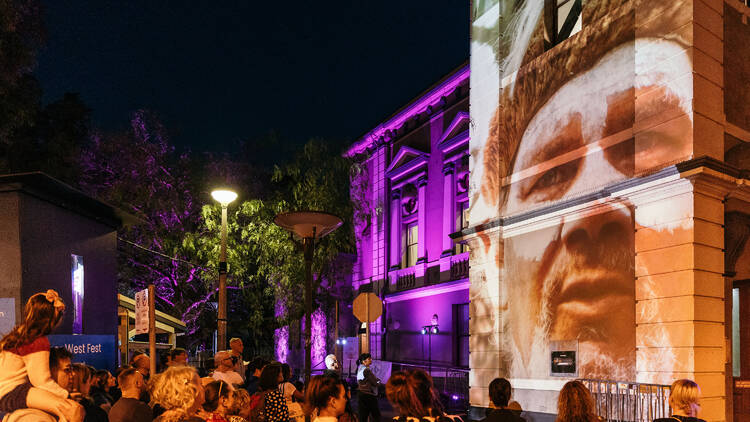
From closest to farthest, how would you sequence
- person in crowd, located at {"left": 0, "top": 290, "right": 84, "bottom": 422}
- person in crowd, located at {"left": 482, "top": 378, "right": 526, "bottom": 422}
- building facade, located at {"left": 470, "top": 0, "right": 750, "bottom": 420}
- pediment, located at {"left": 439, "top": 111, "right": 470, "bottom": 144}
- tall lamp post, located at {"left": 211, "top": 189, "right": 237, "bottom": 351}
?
person in crowd, located at {"left": 0, "top": 290, "right": 84, "bottom": 422} < person in crowd, located at {"left": 482, "top": 378, "right": 526, "bottom": 422} < building facade, located at {"left": 470, "top": 0, "right": 750, "bottom": 420} < tall lamp post, located at {"left": 211, "top": 189, "right": 237, "bottom": 351} < pediment, located at {"left": 439, "top": 111, "right": 470, "bottom": 144}

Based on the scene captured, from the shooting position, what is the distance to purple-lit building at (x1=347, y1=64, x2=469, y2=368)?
25203 millimetres

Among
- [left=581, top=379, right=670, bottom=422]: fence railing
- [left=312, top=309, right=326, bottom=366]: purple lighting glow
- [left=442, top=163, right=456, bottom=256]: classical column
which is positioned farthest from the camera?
[left=312, top=309, right=326, bottom=366]: purple lighting glow

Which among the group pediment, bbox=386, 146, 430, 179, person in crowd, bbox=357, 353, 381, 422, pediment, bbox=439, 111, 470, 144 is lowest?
person in crowd, bbox=357, 353, 381, 422

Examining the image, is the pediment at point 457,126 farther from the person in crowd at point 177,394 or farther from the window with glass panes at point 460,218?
the person in crowd at point 177,394

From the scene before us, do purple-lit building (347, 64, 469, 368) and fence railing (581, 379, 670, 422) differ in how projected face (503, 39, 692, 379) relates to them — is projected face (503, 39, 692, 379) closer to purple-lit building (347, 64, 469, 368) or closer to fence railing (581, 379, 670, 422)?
fence railing (581, 379, 670, 422)

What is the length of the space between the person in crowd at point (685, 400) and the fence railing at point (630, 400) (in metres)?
4.21

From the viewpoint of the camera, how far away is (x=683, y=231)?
995 centimetres

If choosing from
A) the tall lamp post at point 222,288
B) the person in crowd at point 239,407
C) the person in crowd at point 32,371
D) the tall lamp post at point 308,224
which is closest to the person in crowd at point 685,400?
the person in crowd at point 239,407

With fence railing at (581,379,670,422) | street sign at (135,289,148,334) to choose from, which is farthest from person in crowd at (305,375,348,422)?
fence railing at (581,379,670,422)

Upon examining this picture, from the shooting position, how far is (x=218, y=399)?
505 cm

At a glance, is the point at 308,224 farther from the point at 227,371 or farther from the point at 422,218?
the point at 422,218

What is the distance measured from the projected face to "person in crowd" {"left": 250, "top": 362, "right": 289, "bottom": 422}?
662 cm

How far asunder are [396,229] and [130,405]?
968 inches

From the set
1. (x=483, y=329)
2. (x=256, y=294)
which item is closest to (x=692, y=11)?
(x=483, y=329)
